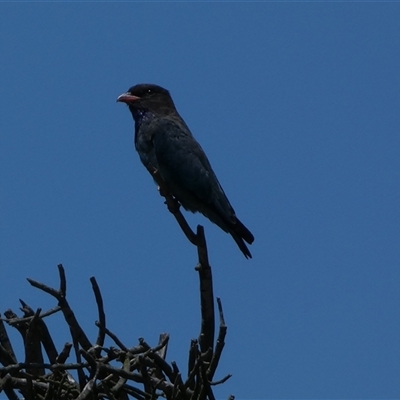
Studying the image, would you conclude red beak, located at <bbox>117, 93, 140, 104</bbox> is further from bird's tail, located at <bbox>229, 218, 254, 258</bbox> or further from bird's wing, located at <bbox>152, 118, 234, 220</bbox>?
bird's tail, located at <bbox>229, 218, 254, 258</bbox>

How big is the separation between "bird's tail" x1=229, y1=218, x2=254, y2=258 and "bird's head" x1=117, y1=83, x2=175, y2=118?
1789 millimetres

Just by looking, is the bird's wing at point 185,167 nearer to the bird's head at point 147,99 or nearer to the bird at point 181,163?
the bird at point 181,163

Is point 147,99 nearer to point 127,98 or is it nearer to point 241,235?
point 127,98

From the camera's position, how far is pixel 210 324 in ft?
16.7

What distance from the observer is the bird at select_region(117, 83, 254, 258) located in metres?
8.34

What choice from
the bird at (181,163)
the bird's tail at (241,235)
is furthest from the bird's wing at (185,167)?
the bird's tail at (241,235)

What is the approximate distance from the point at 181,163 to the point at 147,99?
1.11 m

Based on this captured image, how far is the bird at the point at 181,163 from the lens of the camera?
8.34 m

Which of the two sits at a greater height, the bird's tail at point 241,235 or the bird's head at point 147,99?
the bird's head at point 147,99

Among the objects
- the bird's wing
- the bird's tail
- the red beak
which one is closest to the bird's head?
the red beak

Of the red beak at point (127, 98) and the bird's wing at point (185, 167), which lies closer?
the bird's wing at point (185, 167)

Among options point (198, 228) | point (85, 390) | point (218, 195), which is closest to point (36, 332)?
point (85, 390)

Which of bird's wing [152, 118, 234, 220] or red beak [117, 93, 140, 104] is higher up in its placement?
red beak [117, 93, 140, 104]

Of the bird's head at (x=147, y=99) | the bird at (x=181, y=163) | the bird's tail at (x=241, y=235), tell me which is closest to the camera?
the bird's tail at (x=241, y=235)
